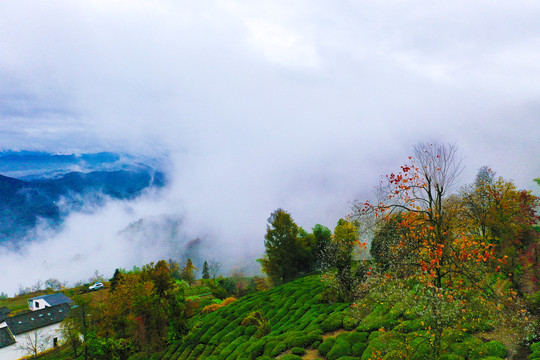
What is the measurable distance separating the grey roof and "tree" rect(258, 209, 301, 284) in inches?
2089

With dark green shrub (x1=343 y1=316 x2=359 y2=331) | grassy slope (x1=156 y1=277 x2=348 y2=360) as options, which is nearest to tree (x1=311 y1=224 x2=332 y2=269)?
grassy slope (x1=156 y1=277 x2=348 y2=360)

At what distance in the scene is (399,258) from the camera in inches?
558

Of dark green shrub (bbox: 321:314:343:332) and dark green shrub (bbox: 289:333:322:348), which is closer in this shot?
dark green shrub (bbox: 289:333:322:348)

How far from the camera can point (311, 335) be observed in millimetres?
20109

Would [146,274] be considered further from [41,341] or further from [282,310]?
[41,341]

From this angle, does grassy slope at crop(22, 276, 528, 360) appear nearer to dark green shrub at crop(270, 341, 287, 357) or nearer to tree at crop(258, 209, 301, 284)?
dark green shrub at crop(270, 341, 287, 357)

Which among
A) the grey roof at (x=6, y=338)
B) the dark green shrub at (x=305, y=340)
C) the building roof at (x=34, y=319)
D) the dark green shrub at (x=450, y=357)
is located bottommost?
the dark green shrub at (x=450, y=357)

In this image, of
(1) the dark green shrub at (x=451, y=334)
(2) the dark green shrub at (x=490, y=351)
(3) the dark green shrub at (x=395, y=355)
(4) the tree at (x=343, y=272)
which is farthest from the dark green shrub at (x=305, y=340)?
(2) the dark green shrub at (x=490, y=351)

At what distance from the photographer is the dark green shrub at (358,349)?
16.7m

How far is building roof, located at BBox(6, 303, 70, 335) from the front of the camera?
190 feet

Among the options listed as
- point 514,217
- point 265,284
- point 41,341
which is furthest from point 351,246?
point 41,341

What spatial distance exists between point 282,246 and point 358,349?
33344 mm

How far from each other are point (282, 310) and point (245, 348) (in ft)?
26.4

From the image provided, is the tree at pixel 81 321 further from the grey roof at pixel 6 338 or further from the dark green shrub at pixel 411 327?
the dark green shrub at pixel 411 327
